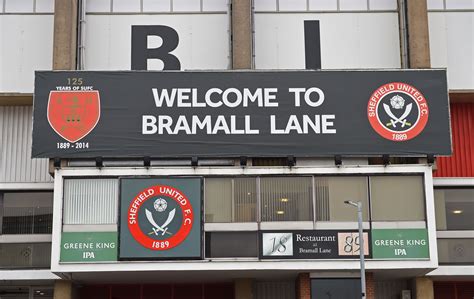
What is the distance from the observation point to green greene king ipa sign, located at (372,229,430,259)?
31.0 metres

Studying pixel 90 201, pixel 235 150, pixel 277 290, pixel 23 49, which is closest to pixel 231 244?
pixel 235 150

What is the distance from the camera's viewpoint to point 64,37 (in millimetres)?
33969

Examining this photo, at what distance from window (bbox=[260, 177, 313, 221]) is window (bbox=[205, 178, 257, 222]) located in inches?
18.3

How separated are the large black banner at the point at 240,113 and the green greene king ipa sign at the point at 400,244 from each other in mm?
3322

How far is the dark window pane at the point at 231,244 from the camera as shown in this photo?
30984mm

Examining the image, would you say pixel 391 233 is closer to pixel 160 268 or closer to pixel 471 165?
pixel 471 165

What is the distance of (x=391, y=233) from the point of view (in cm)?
3119

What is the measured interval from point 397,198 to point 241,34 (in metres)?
9.75

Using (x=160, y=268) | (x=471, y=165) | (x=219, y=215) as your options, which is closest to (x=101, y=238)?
(x=160, y=268)

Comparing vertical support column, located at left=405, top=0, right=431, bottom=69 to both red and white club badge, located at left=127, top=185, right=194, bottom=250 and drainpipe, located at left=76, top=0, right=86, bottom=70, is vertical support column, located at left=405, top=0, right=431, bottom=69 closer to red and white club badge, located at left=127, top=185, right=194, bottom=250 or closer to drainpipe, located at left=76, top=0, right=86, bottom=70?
red and white club badge, located at left=127, top=185, right=194, bottom=250

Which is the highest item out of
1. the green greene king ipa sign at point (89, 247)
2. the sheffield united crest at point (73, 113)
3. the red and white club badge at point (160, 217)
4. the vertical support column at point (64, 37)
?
the vertical support column at point (64, 37)

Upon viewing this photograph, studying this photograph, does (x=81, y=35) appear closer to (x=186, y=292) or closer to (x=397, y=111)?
(x=186, y=292)

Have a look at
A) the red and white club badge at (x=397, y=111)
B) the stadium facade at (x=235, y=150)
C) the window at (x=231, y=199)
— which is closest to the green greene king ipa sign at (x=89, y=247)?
the stadium facade at (x=235, y=150)

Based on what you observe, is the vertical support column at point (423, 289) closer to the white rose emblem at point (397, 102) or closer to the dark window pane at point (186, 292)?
the white rose emblem at point (397, 102)
